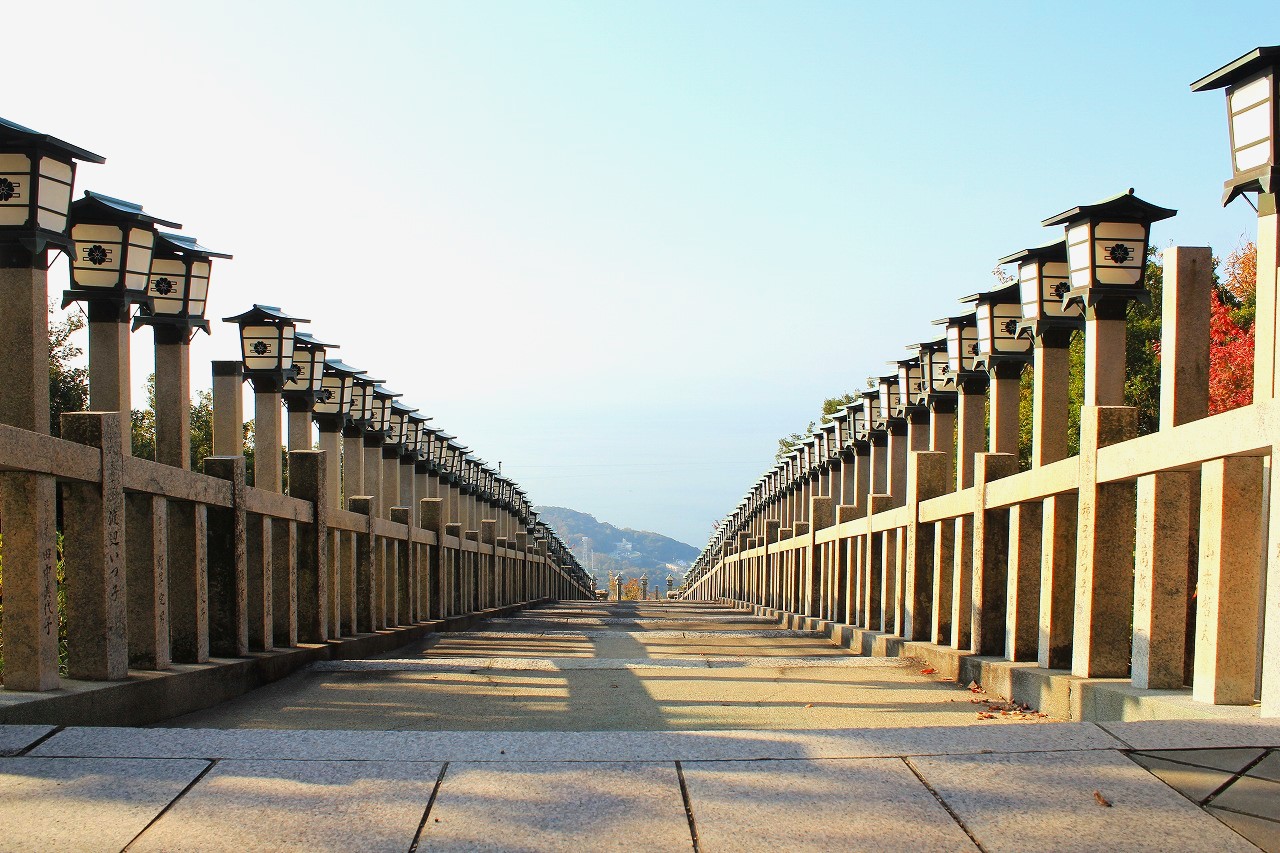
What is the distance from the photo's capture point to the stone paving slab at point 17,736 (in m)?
4.61

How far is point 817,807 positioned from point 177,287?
7369mm

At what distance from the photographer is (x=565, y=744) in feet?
15.6

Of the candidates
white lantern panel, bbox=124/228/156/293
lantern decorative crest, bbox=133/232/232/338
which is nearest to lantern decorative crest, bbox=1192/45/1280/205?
white lantern panel, bbox=124/228/156/293

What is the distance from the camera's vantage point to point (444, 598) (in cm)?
2034

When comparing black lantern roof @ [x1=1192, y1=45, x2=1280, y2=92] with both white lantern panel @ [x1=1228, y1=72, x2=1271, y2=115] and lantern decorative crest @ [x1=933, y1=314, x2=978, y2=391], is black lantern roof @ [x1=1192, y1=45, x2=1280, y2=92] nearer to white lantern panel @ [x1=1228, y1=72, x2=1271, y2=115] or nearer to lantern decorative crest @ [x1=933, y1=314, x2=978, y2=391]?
white lantern panel @ [x1=1228, y1=72, x2=1271, y2=115]

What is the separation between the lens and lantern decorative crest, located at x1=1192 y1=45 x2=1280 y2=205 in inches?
214

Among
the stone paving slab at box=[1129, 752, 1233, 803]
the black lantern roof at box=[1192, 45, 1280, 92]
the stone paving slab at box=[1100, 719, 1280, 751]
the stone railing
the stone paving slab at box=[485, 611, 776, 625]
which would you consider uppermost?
the black lantern roof at box=[1192, 45, 1280, 92]

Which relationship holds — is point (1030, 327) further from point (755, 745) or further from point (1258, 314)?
point (755, 745)

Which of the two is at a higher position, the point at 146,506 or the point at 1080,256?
the point at 1080,256

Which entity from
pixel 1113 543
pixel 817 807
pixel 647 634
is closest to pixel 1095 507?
pixel 1113 543

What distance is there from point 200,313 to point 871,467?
1090 centimetres

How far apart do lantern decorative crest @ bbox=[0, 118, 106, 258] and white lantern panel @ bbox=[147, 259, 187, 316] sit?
2509mm

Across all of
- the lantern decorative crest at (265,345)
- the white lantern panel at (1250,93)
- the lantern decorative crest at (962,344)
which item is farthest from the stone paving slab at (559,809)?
the lantern decorative crest at (265,345)

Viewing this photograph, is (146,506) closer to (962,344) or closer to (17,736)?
(17,736)
